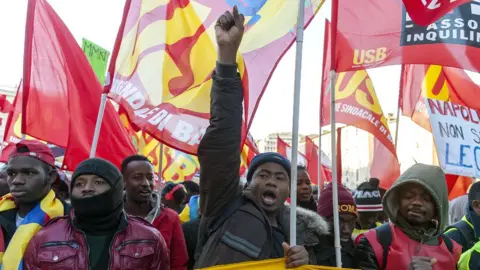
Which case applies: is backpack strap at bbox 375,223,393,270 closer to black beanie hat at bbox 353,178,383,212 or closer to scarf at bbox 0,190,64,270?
black beanie hat at bbox 353,178,383,212

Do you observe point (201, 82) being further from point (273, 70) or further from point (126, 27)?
point (273, 70)

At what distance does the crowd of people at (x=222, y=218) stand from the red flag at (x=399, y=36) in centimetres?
103

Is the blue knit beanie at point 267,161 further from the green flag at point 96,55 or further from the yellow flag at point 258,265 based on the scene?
the green flag at point 96,55

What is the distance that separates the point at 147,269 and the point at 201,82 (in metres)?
2.18

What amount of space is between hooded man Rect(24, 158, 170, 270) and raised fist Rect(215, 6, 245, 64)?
106cm

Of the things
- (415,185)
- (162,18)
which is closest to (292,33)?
(415,185)

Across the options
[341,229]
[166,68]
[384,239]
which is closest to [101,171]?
[384,239]

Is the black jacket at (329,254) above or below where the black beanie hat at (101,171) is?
below

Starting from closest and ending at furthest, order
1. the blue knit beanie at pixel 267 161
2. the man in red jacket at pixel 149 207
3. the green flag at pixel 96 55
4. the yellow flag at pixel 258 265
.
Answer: the yellow flag at pixel 258 265, the blue knit beanie at pixel 267 161, the man in red jacket at pixel 149 207, the green flag at pixel 96 55

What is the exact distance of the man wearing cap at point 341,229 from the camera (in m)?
3.55

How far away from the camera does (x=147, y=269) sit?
113 inches

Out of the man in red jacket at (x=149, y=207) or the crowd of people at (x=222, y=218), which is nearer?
the crowd of people at (x=222, y=218)

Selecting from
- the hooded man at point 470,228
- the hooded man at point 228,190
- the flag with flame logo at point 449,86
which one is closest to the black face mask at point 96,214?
the hooded man at point 228,190

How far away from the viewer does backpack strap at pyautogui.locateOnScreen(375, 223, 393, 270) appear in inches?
112
